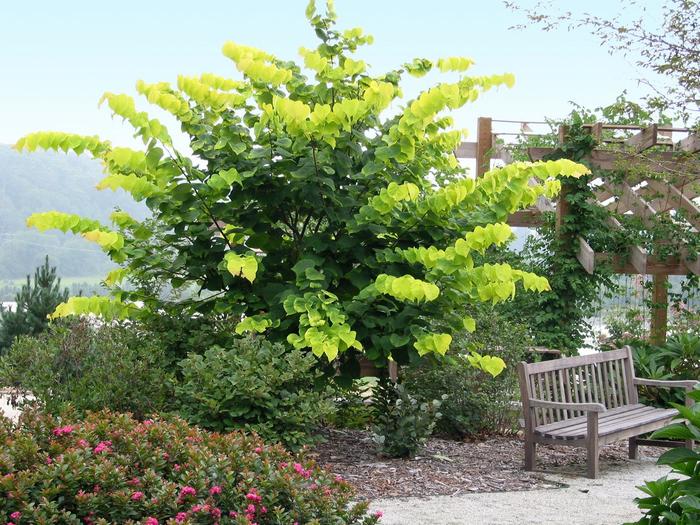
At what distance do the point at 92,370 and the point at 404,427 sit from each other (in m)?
2.47

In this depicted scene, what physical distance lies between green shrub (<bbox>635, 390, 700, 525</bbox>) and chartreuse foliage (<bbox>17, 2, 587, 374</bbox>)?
2.74 m

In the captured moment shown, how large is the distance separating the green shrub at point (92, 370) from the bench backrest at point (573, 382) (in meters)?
2.89

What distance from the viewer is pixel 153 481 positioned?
3.54 meters

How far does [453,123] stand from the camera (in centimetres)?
761

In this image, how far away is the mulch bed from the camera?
603 cm

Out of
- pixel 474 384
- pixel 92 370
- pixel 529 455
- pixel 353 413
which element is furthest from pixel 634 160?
pixel 92 370

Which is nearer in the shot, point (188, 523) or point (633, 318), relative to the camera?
point (188, 523)

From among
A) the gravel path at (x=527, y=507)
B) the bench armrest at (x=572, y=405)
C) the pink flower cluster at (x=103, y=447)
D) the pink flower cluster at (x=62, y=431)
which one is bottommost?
the gravel path at (x=527, y=507)

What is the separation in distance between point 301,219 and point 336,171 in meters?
0.79

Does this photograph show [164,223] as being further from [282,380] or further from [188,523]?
[188,523]

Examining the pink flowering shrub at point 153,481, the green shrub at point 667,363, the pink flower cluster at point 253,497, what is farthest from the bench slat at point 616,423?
the pink flower cluster at point 253,497

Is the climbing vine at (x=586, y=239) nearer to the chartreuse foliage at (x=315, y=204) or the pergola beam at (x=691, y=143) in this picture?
the pergola beam at (x=691, y=143)

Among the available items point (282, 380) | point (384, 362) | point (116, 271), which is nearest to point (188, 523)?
point (282, 380)

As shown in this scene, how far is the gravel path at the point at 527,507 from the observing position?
5.25m
